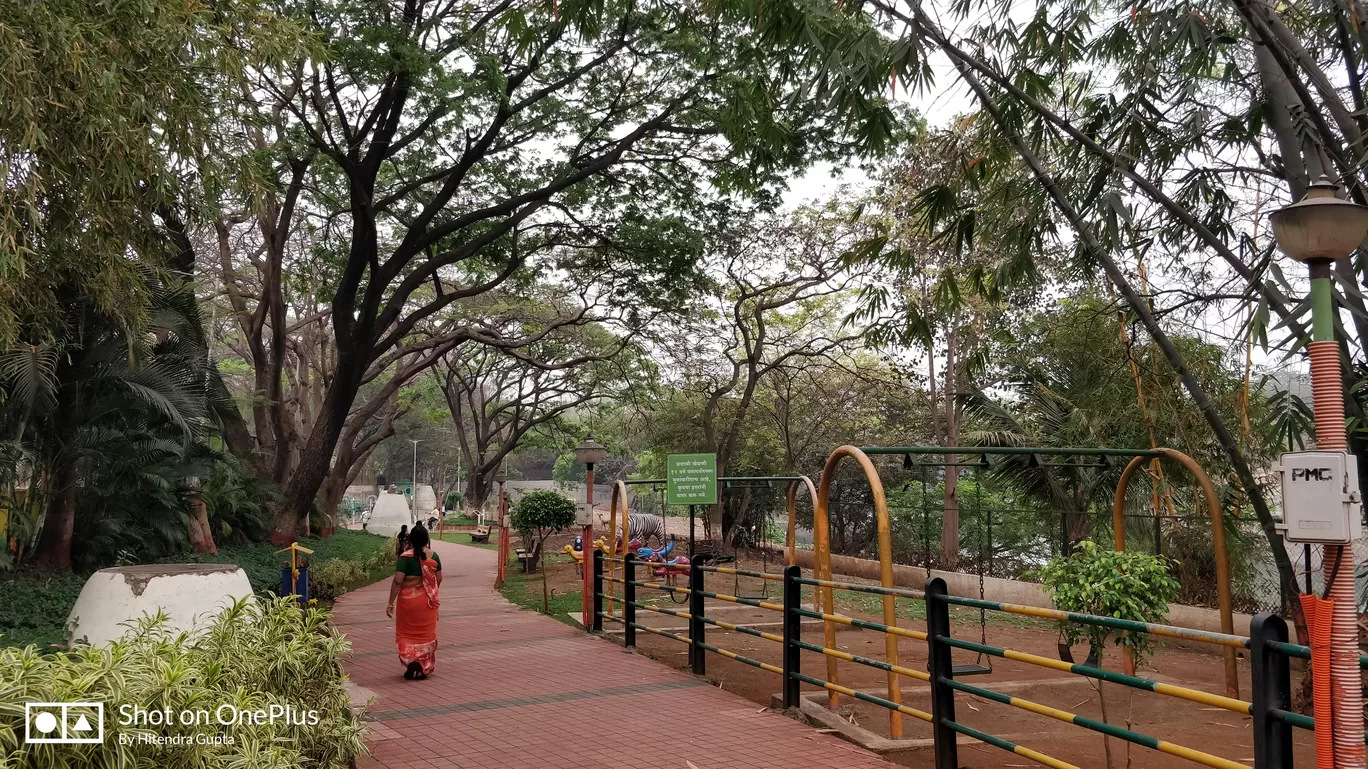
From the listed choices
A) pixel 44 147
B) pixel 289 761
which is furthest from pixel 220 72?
pixel 289 761

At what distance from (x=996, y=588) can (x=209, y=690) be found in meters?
15.1

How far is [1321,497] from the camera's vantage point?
368 cm

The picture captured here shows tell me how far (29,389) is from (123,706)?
806cm

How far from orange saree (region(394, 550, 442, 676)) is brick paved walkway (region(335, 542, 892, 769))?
26 centimetres

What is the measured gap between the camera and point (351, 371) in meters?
18.8

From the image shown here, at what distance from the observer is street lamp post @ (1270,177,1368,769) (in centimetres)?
370

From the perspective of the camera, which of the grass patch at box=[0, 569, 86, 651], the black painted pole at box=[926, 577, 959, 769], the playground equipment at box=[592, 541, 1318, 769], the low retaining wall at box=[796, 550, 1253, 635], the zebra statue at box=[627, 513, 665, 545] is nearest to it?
the playground equipment at box=[592, 541, 1318, 769]

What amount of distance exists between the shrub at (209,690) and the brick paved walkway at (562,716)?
78 centimetres

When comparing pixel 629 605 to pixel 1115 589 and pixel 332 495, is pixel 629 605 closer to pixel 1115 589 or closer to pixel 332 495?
pixel 1115 589

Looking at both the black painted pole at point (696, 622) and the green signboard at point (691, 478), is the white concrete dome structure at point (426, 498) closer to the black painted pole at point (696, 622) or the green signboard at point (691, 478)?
the green signboard at point (691, 478)

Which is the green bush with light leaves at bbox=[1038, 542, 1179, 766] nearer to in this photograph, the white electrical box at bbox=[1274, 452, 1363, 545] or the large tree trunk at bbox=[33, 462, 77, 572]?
the white electrical box at bbox=[1274, 452, 1363, 545]

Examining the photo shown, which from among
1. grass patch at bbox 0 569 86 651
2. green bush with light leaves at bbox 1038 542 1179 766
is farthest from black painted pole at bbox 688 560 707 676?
grass patch at bbox 0 569 86 651

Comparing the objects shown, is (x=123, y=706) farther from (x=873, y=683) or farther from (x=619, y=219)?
(x=619, y=219)

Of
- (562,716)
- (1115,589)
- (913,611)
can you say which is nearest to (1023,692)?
(1115,589)
